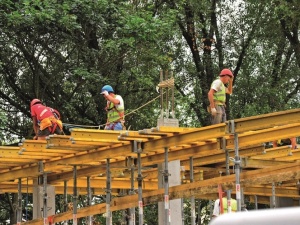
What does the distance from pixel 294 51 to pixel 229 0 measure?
134 inches

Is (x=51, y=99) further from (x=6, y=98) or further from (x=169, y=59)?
(x=169, y=59)

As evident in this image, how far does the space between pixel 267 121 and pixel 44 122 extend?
717 cm

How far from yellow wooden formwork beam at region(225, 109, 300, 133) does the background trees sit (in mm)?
13453

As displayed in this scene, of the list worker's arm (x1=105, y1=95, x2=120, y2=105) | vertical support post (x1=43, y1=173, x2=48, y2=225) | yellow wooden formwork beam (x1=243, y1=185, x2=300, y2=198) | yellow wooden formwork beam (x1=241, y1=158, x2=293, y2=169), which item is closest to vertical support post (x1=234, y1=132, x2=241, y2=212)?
yellow wooden formwork beam (x1=241, y1=158, x2=293, y2=169)

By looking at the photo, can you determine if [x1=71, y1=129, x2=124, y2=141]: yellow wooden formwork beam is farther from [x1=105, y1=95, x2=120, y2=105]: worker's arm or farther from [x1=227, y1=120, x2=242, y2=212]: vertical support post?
[x1=105, y1=95, x2=120, y2=105]: worker's arm

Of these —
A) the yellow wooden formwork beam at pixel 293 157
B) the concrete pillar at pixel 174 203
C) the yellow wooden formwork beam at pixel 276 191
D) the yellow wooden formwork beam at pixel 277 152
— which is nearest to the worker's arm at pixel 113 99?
the concrete pillar at pixel 174 203

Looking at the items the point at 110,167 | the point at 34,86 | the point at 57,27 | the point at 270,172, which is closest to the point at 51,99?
the point at 34,86

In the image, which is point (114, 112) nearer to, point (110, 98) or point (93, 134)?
point (110, 98)

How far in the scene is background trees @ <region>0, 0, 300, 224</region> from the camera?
28.2 metres

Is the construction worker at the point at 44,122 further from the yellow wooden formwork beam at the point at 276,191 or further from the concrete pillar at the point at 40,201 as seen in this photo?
the yellow wooden formwork beam at the point at 276,191

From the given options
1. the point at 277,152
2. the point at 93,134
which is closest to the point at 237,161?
the point at 93,134

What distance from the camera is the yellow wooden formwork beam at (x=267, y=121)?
1380 cm

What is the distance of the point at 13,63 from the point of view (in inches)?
1190

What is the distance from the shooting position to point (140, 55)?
29500 millimetres
